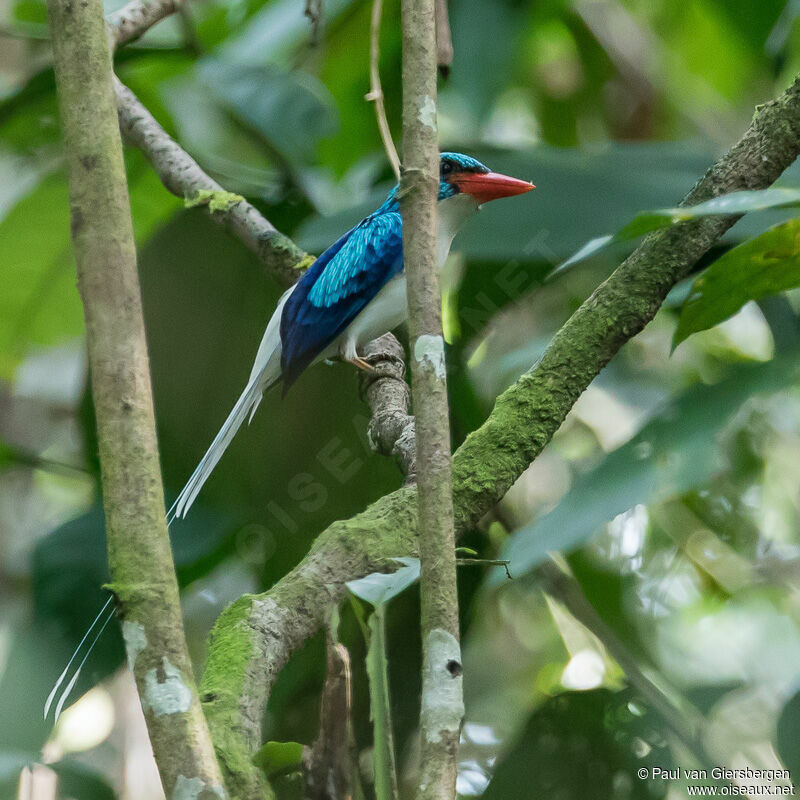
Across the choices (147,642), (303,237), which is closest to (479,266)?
(303,237)

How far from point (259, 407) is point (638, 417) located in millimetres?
1271

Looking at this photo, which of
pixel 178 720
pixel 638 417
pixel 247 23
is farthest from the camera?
pixel 247 23

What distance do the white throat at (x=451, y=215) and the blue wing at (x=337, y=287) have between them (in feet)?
0.47

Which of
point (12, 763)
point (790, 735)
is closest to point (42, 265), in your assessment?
point (12, 763)

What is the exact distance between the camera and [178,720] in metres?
1.03

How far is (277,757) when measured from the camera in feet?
4.20

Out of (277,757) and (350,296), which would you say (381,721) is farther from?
(350,296)

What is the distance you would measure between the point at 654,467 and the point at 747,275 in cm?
46

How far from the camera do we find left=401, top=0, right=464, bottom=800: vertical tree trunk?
1086 millimetres

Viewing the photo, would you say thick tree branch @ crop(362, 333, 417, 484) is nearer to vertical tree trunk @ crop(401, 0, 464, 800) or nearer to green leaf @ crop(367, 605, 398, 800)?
vertical tree trunk @ crop(401, 0, 464, 800)

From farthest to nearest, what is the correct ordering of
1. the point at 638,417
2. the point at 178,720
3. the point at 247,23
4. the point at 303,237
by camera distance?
the point at 247,23 < the point at 638,417 < the point at 303,237 < the point at 178,720

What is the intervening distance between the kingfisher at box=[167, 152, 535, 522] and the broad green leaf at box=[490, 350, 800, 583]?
87cm

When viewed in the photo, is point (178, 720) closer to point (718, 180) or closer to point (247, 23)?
point (718, 180)

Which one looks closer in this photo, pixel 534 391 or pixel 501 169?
pixel 534 391
